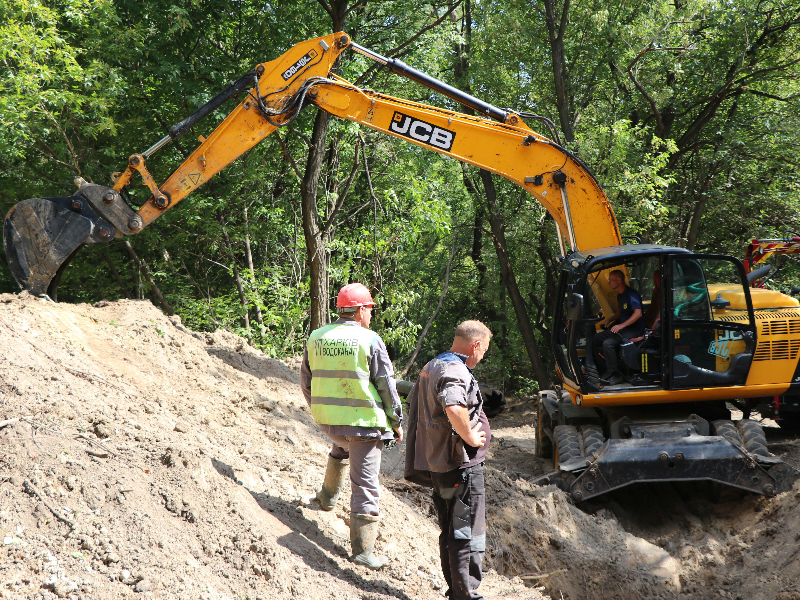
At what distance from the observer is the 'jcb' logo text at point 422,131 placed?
7145 mm

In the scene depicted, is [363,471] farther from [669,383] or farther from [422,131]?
[422,131]

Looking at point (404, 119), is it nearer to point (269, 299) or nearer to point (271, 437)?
point (271, 437)

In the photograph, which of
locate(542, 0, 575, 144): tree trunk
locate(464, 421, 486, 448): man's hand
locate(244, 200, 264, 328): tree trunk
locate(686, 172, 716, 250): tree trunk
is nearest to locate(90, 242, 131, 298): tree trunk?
locate(244, 200, 264, 328): tree trunk

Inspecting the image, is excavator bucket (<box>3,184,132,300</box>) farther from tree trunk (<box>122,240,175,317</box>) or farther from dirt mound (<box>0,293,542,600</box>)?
tree trunk (<box>122,240,175,317</box>)

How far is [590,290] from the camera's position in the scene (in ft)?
23.6

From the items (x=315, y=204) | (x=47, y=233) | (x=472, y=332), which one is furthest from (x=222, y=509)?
(x=315, y=204)

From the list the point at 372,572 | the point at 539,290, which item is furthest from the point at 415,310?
the point at 372,572

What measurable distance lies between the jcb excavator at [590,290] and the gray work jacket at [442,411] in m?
2.72

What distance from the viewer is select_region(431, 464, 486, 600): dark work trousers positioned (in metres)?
3.86

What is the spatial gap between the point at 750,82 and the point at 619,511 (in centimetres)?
1122

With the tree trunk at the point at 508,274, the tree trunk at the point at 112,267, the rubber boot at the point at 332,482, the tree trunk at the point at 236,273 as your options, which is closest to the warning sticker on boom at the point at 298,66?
the rubber boot at the point at 332,482

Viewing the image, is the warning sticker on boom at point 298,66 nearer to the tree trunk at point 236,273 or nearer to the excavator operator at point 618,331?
the excavator operator at point 618,331

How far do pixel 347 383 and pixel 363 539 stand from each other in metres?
1.07

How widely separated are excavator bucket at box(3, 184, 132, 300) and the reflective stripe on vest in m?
3.64
